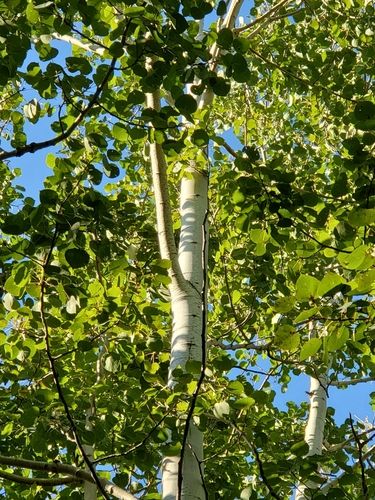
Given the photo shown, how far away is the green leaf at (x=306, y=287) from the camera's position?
1.80 m

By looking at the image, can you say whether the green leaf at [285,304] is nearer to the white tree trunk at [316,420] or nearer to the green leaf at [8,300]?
the green leaf at [8,300]

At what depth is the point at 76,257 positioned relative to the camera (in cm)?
251

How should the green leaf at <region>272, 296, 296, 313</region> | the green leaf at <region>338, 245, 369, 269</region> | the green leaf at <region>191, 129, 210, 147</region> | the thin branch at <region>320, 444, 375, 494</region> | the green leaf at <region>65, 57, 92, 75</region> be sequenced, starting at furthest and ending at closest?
1. the green leaf at <region>191, 129, 210, 147</region>
2. the green leaf at <region>65, 57, 92, 75</region>
3. the thin branch at <region>320, 444, 375, 494</region>
4. the green leaf at <region>272, 296, 296, 313</region>
5. the green leaf at <region>338, 245, 369, 269</region>

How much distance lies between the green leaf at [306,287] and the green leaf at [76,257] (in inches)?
39.5

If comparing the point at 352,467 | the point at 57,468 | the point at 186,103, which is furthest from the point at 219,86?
the point at 352,467

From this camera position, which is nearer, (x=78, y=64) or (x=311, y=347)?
(x=311, y=347)

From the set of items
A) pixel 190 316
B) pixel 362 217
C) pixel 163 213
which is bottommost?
pixel 362 217

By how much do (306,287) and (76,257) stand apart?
1054 millimetres

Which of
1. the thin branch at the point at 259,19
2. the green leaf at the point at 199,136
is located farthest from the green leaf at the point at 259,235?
the thin branch at the point at 259,19

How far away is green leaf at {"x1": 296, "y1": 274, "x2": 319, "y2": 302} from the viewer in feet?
5.90

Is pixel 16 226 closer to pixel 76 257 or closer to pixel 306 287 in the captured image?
pixel 76 257

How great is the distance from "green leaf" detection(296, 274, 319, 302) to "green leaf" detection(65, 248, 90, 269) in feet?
3.29

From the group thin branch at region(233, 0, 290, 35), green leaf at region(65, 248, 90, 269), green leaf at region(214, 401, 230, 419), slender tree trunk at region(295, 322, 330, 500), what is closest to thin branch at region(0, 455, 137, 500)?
green leaf at region(214, 401, 230, 419)

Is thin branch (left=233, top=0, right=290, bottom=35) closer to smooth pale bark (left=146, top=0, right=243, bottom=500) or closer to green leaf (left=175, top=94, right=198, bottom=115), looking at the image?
smooth pale bark (left=146, top=0, right=243, bottom=500)
